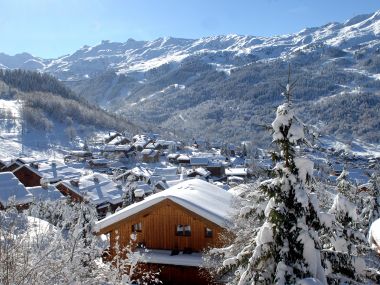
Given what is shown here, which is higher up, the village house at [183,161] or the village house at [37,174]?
the village house at [37,174]

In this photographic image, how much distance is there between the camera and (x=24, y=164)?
2788 inches

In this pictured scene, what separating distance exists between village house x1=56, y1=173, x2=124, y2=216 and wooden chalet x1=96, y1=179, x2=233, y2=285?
116 ft

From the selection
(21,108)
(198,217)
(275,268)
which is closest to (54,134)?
(21,108)

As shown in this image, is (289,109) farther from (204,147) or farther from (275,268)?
(204,147)

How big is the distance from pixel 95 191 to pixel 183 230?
39965 millimetres

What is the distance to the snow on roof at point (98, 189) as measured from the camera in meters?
59.1

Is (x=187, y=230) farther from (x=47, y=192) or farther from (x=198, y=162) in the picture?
(x=198, y=162)

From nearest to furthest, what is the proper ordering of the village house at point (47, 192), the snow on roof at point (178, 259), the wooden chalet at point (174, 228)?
the snow on roof at point (178, 259) → the wooden chalet at point (174, 228) → the village house at point (47, 192)

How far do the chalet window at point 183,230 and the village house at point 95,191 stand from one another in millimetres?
36114

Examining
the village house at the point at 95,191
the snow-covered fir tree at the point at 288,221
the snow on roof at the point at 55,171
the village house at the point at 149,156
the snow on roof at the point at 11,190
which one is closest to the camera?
the snow-covered fir tree at the point at 288,221

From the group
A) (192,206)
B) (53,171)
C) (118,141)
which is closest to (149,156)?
(118,141)

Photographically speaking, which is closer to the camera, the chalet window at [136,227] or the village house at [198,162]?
the chalet window at [136,227]

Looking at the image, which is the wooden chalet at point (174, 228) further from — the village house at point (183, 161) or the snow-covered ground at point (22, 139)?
the snow-covered ground at point (22, 139)

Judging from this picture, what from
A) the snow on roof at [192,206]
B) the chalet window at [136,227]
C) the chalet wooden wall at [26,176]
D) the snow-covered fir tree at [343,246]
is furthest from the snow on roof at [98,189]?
the snow-covered fir tree at [343,246]
